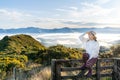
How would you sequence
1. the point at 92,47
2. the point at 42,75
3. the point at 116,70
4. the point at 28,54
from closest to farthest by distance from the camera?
the point at 92,47 → the point at 116,70 → the point at 42,75 → the point at 28,54

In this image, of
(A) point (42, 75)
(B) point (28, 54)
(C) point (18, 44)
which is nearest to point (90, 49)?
(A) point (42, 75)

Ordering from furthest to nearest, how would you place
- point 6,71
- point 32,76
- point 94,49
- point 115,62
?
point 6,71, point 32,76, point 115,62, point 94,49

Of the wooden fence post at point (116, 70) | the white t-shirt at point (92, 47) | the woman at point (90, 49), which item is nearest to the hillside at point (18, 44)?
the wooden fence post at point (116, 70)

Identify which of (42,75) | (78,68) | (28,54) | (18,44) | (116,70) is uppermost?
(18,44)

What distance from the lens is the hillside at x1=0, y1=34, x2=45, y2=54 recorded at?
1136 inches

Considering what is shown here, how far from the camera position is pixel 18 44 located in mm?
33781

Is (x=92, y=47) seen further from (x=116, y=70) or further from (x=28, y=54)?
(x=28, y=54)

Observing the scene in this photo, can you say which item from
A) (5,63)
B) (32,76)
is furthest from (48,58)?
(32,76)

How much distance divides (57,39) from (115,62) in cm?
2440

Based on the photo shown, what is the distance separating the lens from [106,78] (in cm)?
1483

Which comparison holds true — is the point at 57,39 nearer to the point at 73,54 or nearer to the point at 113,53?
the point at 113,53

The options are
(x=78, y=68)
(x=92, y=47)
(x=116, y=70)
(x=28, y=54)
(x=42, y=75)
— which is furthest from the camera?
(x=28, y=54)

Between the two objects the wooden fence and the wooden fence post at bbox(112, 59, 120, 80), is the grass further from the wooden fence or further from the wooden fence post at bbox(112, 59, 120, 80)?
the wooden fence post at bbox(112, 59, 120, 80)

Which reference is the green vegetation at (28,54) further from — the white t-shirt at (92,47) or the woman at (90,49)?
the white t-shirt at (92,47)
